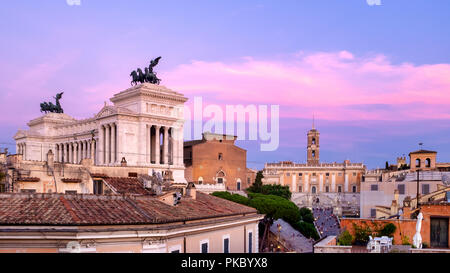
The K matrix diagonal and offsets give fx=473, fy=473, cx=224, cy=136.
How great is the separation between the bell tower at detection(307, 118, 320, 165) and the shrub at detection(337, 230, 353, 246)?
95.7 metres

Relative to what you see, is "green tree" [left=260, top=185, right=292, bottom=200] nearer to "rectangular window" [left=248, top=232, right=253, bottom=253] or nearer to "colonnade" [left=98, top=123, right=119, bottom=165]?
"colonnade" [left=98, top=123, right=119, bottom=165]

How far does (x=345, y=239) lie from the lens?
17516 mm

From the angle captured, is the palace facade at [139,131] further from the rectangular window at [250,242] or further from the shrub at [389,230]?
the shrub at [389,230]

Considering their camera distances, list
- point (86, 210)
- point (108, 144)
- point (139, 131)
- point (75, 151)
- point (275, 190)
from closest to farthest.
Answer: point (86, 210), point (139, 131), point (108, 144), point (75, 151), point (275, 190)

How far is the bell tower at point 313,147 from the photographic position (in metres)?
113

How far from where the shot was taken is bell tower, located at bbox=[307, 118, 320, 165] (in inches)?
4434

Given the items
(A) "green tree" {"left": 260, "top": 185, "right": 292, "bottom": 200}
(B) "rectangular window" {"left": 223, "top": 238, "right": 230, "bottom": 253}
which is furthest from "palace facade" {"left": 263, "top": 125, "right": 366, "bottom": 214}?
(B) "rectangular window" {"left": 223, "top": 238, "right": 230, "bottom": 253}

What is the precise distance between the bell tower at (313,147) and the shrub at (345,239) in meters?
95.7

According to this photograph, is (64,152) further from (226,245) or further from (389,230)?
(389,230)

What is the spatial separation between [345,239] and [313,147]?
320ft

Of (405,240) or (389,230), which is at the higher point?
(389,230)

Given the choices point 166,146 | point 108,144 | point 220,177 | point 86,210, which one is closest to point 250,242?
point 86,210

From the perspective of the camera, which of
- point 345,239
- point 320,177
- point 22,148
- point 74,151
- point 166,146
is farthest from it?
point 320,177
